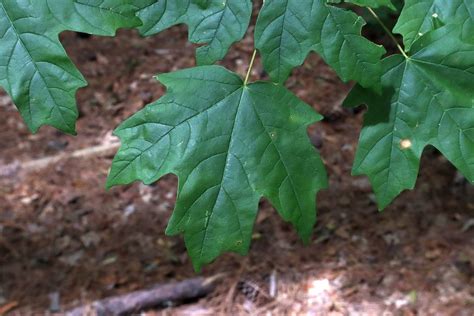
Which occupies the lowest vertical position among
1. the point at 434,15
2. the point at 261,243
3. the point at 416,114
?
the point at 261,243

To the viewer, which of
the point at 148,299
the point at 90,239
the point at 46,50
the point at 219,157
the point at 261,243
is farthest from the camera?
the point at 90,239

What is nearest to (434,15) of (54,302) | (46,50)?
(46,50)

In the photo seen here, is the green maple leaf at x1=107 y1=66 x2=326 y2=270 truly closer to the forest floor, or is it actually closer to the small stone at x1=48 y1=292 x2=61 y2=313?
the forest floor

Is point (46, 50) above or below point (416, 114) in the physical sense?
above

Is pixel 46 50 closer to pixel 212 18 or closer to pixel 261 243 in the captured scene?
pixel 212 18

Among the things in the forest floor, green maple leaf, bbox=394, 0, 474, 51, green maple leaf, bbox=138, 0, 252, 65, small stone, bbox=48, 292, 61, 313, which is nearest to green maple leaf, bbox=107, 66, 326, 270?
green maple leaf, bbox=138, 0, 252, 65
